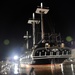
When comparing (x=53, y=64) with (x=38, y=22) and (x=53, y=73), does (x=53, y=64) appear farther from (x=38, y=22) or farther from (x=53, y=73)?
(x=38, y=22)

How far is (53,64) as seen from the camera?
13625mm

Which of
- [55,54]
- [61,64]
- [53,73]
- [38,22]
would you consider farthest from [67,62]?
[38,22]

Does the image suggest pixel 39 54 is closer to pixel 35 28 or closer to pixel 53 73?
pixel 53 73

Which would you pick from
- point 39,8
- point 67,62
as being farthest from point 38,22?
point 67,62

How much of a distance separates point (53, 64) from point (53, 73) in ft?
5.70

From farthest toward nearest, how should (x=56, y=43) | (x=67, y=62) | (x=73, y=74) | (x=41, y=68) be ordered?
(x=67, y=62) < (x=56, y=43) < (x=41, y=68) < (x=73, y=74)

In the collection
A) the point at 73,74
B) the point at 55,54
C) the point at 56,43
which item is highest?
the point at 56,43

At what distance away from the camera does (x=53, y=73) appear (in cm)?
1193

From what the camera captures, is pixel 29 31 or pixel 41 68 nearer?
pixel 41 68

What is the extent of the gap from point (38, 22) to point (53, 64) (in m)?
11.7

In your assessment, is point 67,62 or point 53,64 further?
point 67,62

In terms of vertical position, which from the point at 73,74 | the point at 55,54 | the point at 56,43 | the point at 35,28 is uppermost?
the point at 35,28

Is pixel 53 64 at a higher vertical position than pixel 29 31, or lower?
lower

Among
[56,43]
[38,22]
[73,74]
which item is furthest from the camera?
[38,22]
